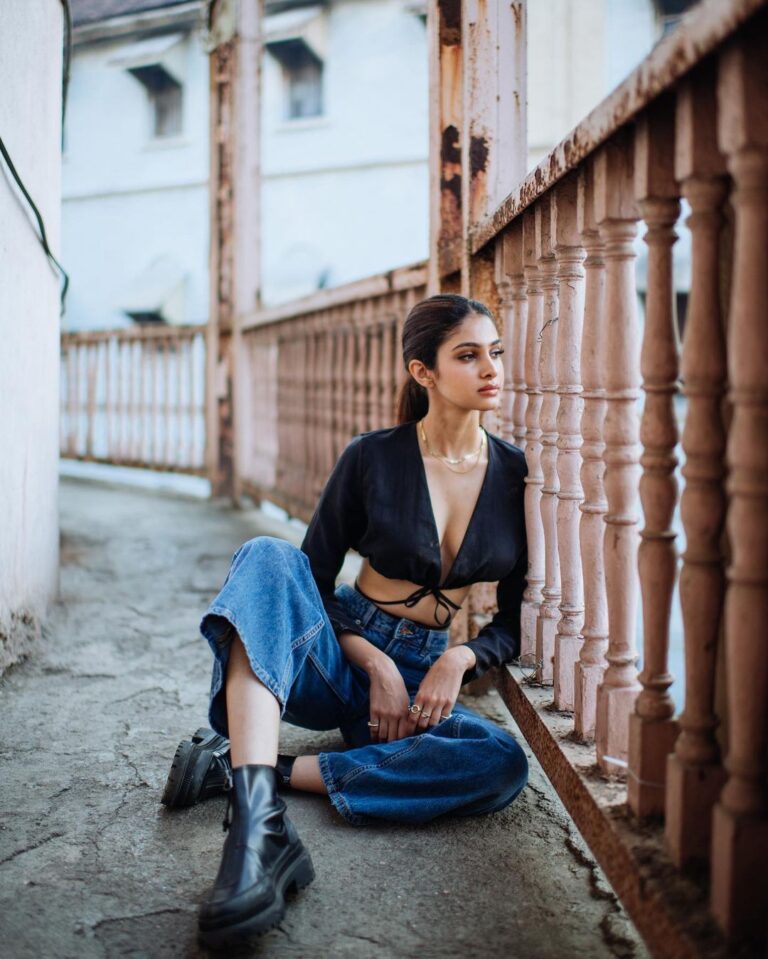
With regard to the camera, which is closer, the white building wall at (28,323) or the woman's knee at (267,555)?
the woman's knee at (267,555)

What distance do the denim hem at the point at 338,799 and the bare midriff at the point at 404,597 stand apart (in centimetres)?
40

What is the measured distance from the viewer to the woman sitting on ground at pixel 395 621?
174cm

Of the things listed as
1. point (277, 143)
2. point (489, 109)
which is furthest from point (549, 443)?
point (277, 143)

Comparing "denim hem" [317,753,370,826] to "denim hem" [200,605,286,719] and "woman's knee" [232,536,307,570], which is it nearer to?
"denim hem" [200,605,286,719]

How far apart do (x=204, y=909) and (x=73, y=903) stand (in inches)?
11.1

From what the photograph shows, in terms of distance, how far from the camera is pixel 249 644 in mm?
1706

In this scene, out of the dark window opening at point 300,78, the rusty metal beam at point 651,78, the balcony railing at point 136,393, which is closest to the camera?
the rusty metal beam at point 651,78

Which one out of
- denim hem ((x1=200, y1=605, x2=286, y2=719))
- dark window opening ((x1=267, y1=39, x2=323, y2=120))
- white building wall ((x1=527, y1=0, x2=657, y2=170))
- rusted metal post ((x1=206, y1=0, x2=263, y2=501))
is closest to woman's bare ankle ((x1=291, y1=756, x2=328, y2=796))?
denim hem ((x1=200, y1=605, x2=286, y2=719))

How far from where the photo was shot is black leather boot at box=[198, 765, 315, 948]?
1375 mm

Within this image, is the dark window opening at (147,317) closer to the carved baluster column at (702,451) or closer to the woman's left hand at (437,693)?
the woman's left hand at (437,693)

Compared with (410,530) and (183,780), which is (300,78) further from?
(183,780)

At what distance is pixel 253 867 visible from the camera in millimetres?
1447

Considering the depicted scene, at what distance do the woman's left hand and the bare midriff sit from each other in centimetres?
17

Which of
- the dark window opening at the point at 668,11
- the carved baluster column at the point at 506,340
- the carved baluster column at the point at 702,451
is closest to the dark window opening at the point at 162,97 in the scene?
the dark window opening at the point at 668,11
